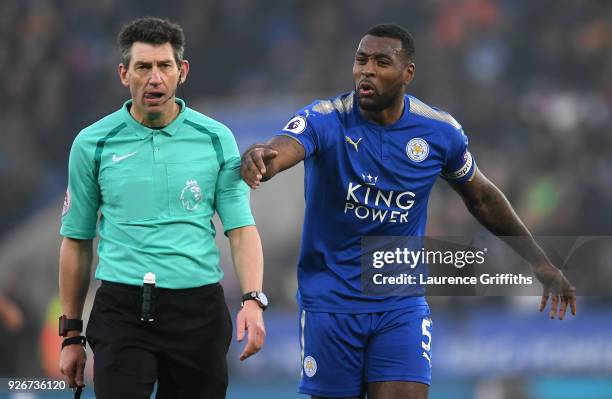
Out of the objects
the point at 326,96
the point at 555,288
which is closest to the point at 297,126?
the point at 555,288

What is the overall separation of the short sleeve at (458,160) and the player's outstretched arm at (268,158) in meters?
0.87

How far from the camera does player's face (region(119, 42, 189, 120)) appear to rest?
437 centimetres

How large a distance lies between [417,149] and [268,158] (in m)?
0.99

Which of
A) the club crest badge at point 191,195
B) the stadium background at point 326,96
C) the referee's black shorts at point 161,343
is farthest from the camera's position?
the stadium background at point 326,96

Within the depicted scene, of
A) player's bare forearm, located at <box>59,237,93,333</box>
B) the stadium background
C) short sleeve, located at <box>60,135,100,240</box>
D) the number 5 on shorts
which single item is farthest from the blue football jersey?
the stadium background

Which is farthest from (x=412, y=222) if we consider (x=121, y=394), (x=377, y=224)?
(x=121, y=394)

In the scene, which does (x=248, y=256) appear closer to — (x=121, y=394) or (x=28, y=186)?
(x=121, y=394)

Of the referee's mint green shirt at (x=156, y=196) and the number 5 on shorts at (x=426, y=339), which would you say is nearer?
the referee's mint green shirt at (x=156, y=196)

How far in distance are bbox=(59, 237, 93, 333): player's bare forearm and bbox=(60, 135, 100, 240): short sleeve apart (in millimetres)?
48

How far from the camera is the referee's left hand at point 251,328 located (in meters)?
4.12

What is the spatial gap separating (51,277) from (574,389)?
5.39 metres

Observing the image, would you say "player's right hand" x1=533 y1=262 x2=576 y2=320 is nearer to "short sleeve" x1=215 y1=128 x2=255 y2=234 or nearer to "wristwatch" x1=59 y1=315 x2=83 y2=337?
"short sleeve" x1=215 y1=128 x2=255 y2=234

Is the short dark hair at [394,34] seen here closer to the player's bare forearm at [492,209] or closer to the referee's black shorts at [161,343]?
the player's bare forearm at [492,209]

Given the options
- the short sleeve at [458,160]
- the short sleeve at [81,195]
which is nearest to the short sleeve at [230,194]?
the short sleeve at [81,195]
